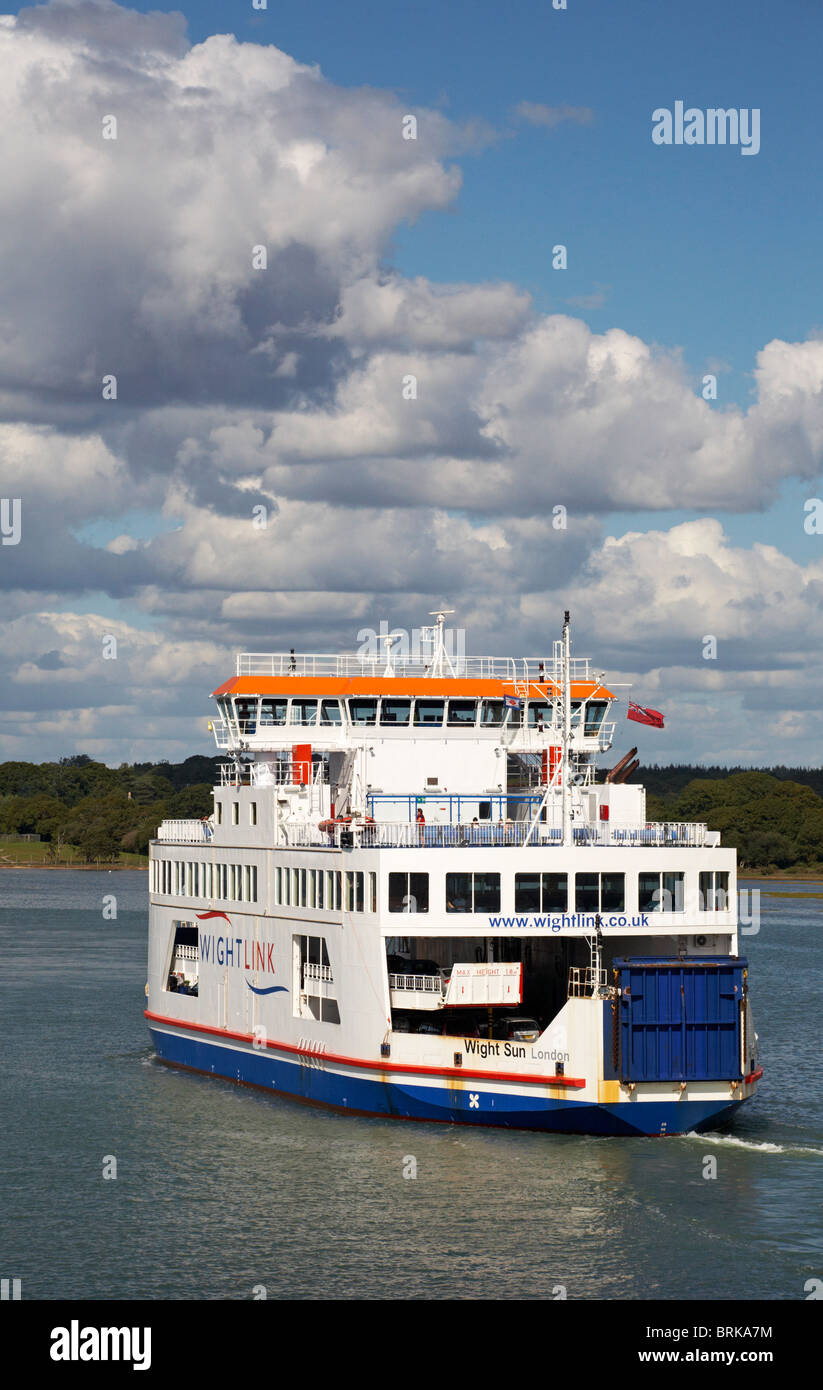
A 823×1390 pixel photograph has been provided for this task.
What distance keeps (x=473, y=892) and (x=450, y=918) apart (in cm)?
80

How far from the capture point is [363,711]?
43531mm

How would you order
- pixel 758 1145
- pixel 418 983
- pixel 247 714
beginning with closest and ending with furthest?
1. pixel 758 1145
2. pixel 418 983
3. pixel 247 714

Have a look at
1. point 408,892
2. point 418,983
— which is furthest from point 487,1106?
point 408,892

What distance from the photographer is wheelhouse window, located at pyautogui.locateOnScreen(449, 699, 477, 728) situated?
43.6 metres

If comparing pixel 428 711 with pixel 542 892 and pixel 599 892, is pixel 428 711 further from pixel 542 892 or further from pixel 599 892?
pixel 599 892

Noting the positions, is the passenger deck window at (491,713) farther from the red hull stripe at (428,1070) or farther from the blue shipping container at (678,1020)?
the blue shipping container at (678,1020)

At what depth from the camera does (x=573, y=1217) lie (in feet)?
97.3

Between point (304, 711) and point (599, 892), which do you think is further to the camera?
→ point (304, 711)

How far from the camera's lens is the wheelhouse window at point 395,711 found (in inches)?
1711

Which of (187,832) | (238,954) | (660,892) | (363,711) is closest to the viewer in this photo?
(660,892)
